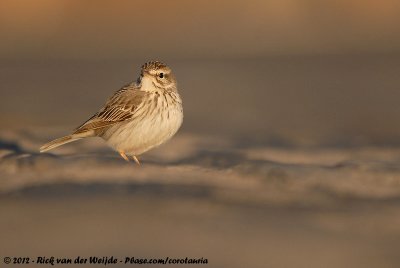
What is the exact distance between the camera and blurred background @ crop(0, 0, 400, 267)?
360 inches

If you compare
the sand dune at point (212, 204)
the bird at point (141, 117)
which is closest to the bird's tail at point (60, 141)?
the bird at point (141, 117)

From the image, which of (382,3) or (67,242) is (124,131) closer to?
(67,242)

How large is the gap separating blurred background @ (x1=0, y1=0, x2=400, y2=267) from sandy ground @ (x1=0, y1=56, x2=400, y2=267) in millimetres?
29

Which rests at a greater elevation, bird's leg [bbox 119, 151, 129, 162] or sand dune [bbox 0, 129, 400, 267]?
bird's leg [bbox 119, 151, 129, 162]

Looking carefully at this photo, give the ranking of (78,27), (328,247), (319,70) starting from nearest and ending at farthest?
1. (328,247)
2. (319,70)
3. (78,27)

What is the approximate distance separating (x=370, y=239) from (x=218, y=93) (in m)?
12.6

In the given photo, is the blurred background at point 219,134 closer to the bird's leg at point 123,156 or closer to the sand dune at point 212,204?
the sand dune at point 212,204

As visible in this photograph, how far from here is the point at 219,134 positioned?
16250 mm

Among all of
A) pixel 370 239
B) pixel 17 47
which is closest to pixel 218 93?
pixel 17 47

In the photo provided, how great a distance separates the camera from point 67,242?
29.2 feet

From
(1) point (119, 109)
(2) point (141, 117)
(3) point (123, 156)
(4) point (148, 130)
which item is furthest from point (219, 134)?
(4) point (148, 130)

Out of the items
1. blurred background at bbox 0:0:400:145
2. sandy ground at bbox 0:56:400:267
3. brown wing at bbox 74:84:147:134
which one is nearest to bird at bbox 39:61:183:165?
brown wing at bbox 74:84:147:134

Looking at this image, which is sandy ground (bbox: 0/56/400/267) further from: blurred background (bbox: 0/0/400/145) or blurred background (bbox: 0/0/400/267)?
blurred background (bbox: 0/0/400/145)

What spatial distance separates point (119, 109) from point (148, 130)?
71cm
